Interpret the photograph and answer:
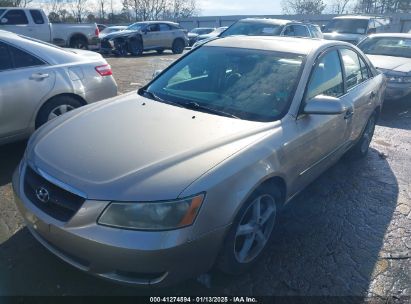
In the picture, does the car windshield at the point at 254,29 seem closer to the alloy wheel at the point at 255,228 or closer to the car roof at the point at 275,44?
the car roof at the point at 275,44

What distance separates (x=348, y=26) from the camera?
13.7 m

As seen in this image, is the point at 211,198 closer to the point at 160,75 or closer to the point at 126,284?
the point at 126,284

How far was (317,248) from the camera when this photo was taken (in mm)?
3010

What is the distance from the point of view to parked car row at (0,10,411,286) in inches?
81.1

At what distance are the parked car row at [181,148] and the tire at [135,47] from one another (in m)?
12.8

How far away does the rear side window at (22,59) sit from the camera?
414 centimetres

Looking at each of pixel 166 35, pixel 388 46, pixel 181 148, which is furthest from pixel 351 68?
pixel 166 35

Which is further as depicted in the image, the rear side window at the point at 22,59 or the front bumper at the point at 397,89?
the front bumper at the point at 397,89

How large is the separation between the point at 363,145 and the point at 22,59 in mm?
4363

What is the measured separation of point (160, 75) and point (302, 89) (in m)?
1.52

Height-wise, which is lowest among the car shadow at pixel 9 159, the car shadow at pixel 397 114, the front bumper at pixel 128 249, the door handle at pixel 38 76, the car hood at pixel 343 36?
the car shadow at pixel 397 114

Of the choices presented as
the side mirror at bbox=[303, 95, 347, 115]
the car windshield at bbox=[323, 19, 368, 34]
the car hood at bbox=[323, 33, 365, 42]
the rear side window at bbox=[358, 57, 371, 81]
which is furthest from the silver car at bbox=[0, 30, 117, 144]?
the car windshield at bbox=[323, 19, 368, 34]

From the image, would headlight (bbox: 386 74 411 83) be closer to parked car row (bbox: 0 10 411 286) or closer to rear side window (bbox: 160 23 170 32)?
parked car row (bbox: 0 10 411 286)

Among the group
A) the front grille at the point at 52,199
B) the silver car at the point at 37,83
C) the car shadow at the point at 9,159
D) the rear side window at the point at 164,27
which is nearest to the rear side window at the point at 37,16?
the rear side window at the point at 164,27
